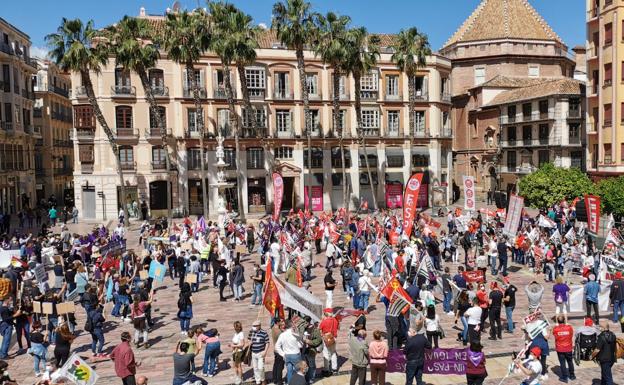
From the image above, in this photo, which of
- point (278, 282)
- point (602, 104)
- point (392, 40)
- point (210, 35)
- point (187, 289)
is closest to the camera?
point (278, 282)

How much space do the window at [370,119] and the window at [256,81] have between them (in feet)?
31.8

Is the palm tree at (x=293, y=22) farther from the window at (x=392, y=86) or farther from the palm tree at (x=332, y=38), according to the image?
the window at (x=392, y=86)

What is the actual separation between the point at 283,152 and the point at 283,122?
2.64m

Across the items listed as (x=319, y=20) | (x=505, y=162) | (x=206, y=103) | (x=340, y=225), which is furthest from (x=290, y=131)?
(x=505, y=162)

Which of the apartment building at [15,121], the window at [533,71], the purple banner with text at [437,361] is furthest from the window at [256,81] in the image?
the purple banner with text at [437,361]

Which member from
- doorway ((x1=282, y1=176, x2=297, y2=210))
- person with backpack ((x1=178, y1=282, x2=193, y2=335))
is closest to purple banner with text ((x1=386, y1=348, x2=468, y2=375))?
person with backpack ((x1=178, y1=282, x2=193, y2=335))

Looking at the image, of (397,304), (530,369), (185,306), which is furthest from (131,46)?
(530,369)

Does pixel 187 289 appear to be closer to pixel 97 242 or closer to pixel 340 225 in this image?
pixel 97 242

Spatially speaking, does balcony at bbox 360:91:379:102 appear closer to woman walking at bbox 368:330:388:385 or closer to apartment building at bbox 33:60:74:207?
apartment building at bbox 33:60:74:207

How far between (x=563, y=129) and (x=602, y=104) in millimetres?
6626

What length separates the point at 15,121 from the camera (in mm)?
52875

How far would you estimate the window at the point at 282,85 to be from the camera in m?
51.9

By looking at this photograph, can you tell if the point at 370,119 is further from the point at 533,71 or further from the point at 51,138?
the point at 51,138

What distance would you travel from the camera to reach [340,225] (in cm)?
3325
